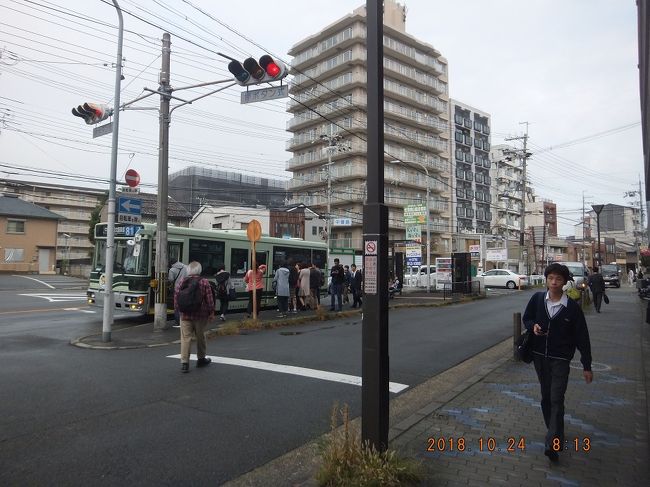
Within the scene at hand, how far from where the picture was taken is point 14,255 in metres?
45.2

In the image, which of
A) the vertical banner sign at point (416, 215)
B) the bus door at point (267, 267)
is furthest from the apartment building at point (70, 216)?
the bus door at point (267, 267)

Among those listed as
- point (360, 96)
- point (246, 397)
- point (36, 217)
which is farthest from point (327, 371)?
point (360, 96)

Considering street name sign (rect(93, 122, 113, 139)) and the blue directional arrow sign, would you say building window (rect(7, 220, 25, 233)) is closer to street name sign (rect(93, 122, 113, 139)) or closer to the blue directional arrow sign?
street name sign (rect(93, 122, 113, 139))

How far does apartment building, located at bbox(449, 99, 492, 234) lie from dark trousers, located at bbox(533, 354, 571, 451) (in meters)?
66.4

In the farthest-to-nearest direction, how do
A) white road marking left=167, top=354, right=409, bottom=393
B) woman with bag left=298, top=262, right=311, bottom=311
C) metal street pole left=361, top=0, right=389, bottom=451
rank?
woman with bag left=298, top=262, right=311, bottom=311 → white road marking left=167, top=354, right=409, bottom=393 → metal street pole left=361, top=0, right=389, bottom=451

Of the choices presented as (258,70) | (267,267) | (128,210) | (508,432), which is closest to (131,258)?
(128,210)

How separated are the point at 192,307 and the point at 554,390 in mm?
5471

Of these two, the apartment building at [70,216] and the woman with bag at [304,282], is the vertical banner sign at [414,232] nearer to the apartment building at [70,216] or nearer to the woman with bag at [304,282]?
the woman with bag at [304,282]

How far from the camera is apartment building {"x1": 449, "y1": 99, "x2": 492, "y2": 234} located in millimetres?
71500

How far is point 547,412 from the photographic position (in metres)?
4.34

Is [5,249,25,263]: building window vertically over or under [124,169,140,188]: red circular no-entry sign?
under

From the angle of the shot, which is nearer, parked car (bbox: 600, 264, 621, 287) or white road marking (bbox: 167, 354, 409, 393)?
white road marking (bbox: 167, 354, 409, 393)

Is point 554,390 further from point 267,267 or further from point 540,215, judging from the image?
point 540,215

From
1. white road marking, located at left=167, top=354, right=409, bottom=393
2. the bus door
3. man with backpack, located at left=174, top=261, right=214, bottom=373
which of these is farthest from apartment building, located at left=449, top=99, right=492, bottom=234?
man with backpack, located at left=174, top=261, right=214, bottom=373
